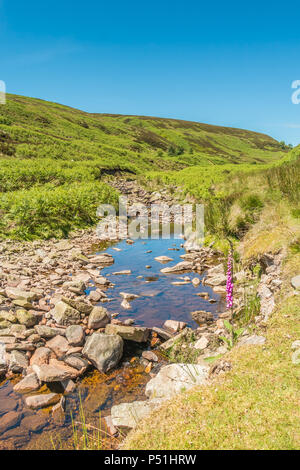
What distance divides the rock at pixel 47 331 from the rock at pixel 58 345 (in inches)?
6.7

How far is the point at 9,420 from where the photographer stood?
13.7 feet

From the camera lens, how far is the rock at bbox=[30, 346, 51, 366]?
5270 mm

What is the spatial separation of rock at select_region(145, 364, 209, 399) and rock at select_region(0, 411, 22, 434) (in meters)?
1.93

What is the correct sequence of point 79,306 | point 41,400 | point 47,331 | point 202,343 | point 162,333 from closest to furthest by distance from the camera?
point 41,400, point 202,343, point 47,331, point 162,333, point 79,306

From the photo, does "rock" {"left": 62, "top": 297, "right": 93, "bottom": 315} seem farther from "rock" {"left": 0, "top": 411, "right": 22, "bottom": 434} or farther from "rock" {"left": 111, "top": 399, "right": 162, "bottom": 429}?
"rock" {"left": 111, "top": 399, "right": 162, "bottom": 429}

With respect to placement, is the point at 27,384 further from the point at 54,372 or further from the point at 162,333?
the point at 162,333

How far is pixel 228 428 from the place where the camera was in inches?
115

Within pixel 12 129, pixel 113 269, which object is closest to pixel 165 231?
pixel 113 269

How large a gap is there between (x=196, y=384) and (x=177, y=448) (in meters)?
1.20

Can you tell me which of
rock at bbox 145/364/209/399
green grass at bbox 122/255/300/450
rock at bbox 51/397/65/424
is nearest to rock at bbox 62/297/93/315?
rock at bbox 51/397/65/424

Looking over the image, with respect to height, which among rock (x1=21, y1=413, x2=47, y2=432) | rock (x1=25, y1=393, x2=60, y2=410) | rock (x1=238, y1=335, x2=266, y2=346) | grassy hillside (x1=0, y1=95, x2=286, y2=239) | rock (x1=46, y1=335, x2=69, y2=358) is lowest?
rock (x1=21, y1=413, x2=47, y2=432)

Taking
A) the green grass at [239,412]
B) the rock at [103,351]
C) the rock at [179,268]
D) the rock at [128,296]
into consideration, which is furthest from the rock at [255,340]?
the rock at [179,268]

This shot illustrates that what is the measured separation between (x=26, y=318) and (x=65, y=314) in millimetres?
834

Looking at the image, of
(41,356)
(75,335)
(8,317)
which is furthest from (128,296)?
(41,356)
